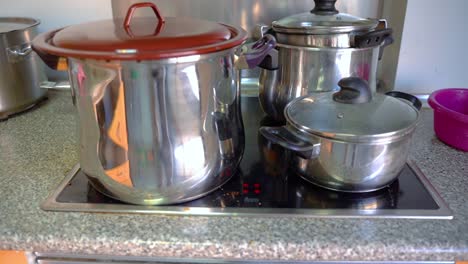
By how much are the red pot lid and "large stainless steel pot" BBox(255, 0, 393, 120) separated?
197 mm

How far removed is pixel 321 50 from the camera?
81cm

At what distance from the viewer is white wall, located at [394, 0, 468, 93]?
100 cm

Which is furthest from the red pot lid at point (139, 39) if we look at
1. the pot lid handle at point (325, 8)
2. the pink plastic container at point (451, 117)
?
the pink plastic container at point (451, 117)

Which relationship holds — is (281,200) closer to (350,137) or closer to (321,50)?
(350,137)

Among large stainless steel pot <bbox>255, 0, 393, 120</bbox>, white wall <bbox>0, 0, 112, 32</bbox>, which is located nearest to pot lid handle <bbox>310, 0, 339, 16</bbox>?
large stainless steel pot <bbox>255, 0, 393, 120</bbox>

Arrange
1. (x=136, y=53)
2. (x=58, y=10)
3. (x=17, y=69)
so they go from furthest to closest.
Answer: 1. (x=58, y=10)
2. (x=17, y=69)
3. (x=136, y=53)

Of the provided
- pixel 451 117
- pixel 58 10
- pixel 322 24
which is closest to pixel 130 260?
pixel 322 24

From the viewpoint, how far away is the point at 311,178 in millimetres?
703

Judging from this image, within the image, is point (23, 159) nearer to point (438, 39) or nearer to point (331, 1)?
point (331, 1)

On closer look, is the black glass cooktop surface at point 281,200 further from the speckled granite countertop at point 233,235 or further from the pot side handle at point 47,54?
the pot side handle at point 47,54

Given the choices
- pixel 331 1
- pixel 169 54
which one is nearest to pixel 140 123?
pixel 169 54

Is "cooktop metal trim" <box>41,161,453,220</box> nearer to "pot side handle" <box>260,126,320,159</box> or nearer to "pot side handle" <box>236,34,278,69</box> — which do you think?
"pot side handle" <box>260,126,320,159</box>

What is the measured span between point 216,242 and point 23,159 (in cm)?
47

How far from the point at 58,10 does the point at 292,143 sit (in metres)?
0.85
